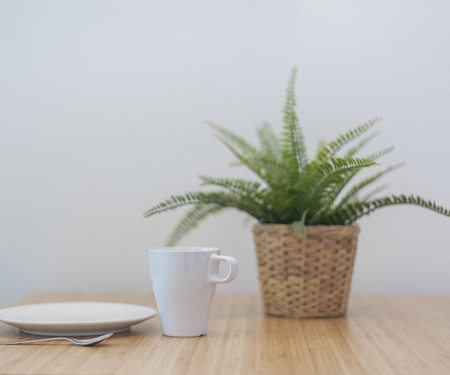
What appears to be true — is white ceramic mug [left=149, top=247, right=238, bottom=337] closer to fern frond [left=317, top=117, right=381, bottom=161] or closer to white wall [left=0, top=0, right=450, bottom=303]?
fern frond [left=317, top=117, right=381, bottom=161]

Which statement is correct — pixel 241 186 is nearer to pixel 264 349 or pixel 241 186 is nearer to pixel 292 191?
pixel 292 191

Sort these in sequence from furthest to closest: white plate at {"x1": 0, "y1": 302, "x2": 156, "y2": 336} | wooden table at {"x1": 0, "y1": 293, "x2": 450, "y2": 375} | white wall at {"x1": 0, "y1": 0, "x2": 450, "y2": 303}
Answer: white wall at {"x1": 0, "y1": 0, "x2": 450, "y2": 303} < white plate at {"x1": 0, "y1": 302, "x2": 156, "y2": 336} < wooden table at {"x1": 0, "y1": 293, "x2": 450, "y2": 375}

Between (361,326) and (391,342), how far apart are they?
124mm

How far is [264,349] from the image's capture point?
0.78 metres

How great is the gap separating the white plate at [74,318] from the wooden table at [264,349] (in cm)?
2

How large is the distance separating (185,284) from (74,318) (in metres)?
0.20

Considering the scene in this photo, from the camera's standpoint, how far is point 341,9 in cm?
144

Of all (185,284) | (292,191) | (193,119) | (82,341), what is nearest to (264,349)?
(185,284)

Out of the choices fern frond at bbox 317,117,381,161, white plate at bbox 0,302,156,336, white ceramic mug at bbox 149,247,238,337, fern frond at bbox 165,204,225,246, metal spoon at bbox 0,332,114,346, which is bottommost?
metal spoon at bbox 0,332,114,346

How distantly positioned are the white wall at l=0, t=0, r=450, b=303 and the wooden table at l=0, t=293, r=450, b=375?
0.36 metres

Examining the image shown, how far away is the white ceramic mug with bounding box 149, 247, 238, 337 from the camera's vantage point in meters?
0.82

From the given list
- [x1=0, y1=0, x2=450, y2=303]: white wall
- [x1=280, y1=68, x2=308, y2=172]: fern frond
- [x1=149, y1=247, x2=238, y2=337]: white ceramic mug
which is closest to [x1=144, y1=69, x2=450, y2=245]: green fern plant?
[x1=280, y1=68, x2=308, y2=172]: fern frond

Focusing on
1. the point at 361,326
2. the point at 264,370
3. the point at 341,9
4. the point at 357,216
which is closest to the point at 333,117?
the point at 341,9

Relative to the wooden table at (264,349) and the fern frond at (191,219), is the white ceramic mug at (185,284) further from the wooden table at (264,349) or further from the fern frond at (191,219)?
the fern frond at (191,219)
